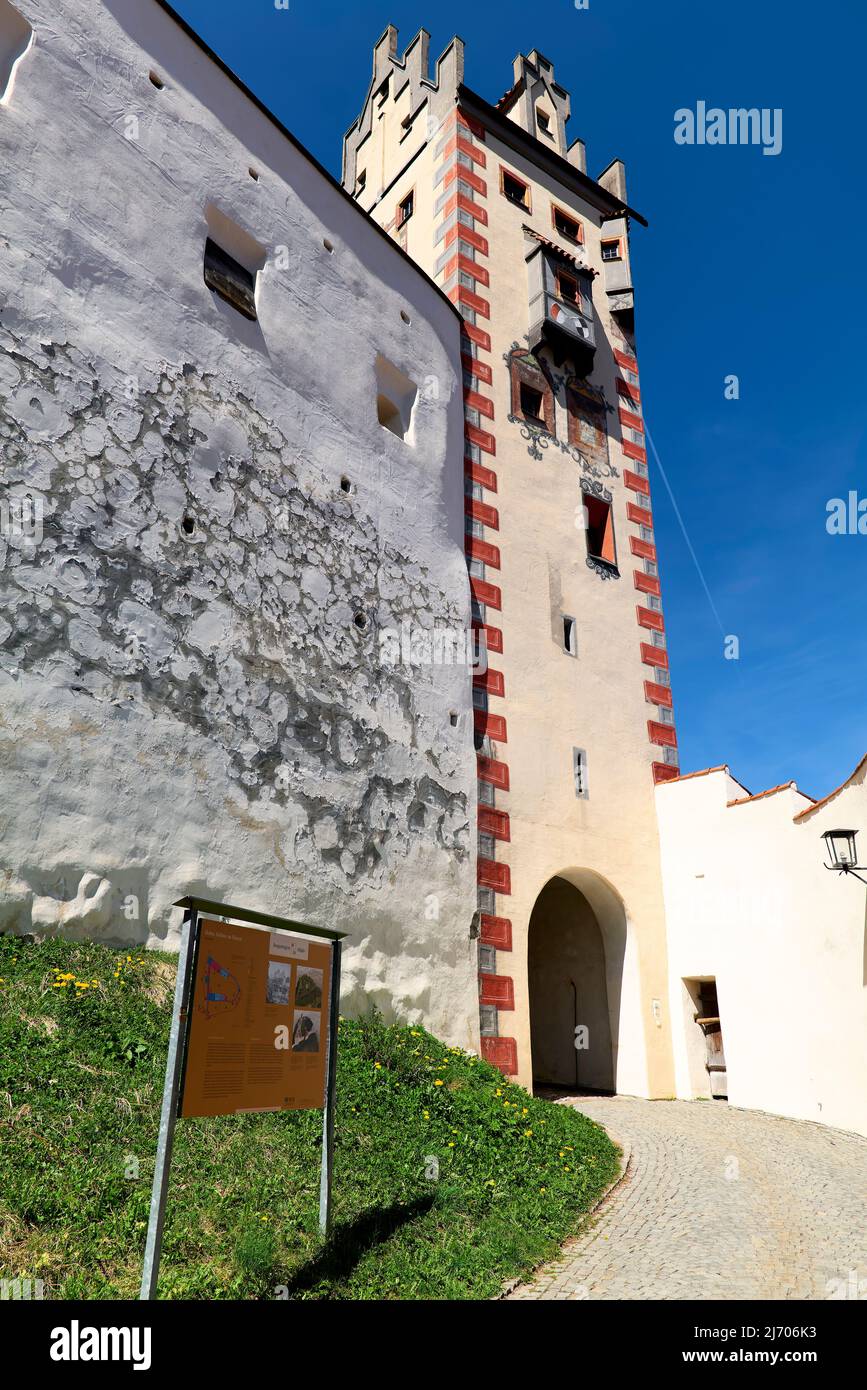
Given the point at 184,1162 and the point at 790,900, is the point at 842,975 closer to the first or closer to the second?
the point at 790,900

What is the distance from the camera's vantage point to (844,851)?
30.7 ft

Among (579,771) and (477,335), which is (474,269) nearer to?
(477,335)

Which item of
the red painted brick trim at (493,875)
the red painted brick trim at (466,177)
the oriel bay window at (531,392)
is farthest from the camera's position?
the red painted brick trim at (466,177)

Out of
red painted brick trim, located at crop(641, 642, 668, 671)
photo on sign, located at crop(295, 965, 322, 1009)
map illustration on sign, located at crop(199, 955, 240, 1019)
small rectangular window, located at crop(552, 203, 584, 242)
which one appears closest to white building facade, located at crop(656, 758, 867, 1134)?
red painted brick trim, located at crop(641, 642, 668, 671)

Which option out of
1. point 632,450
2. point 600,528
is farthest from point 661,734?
point 632,450

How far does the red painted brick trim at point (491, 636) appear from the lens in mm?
12352

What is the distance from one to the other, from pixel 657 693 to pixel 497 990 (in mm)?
6040

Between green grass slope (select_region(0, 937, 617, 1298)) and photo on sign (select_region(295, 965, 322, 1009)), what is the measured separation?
1.10 metres

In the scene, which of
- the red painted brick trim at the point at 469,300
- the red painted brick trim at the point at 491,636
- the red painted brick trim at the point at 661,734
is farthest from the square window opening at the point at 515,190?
the red painted brick trim at the point at 661,734

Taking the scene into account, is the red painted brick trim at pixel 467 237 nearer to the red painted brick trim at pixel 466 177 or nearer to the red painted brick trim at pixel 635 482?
the red painted brick trim at pixel 466 177

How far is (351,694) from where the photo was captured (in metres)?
9.97

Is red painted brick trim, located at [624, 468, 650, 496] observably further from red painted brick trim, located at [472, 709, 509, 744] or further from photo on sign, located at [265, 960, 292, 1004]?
photo on sign, located at [265, 960, 292, 1004]

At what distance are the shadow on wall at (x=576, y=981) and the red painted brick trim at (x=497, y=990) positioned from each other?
224cm
